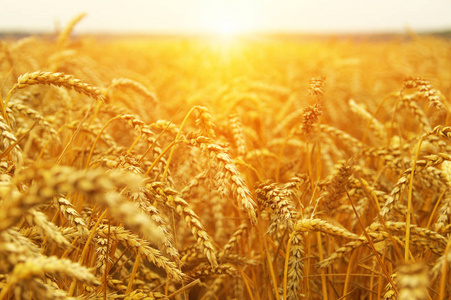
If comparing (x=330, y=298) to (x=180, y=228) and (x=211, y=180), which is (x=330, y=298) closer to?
(x=211, y=180)

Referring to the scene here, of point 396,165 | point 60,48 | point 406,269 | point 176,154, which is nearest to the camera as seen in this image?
point 406,269

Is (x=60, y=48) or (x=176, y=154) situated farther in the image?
(x=60, y=48)

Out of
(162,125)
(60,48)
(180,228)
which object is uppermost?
(60,48)

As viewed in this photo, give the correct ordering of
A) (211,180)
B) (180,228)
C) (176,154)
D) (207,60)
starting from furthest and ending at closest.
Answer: (207,60) < (180,228) < (176,154) < (211,180)

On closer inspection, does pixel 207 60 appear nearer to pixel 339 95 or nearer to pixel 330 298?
pixel 339 95

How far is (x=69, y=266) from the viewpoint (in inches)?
28.8

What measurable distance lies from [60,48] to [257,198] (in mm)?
2606

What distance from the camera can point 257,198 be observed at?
1334 millimetres

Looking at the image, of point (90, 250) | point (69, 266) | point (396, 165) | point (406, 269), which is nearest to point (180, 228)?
point (90, 250)

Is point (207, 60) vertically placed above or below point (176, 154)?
above

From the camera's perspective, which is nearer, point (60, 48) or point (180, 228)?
point (180, 228)

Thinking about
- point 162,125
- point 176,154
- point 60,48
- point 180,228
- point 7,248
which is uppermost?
Result: point 60,48

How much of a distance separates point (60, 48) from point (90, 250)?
2344mm

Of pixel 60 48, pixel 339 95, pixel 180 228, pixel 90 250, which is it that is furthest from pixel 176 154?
pixel 339 95
